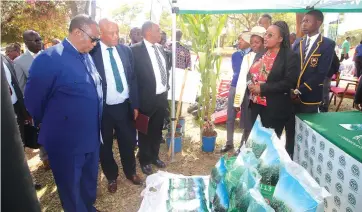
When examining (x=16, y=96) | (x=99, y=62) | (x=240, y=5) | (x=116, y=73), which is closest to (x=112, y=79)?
(x=116, y=73)

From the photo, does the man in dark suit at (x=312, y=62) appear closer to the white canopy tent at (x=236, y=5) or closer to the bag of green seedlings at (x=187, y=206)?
the white canopy tent at (x=236, y=5)

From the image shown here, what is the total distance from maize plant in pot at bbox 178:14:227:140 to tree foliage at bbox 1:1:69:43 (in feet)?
44.5

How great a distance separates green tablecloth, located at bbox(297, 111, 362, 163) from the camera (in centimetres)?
198

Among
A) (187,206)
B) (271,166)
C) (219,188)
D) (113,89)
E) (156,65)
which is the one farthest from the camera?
(156,65)

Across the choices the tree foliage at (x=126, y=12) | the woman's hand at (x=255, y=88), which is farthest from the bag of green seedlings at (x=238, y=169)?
the tree foliage at (x=126, y=12)

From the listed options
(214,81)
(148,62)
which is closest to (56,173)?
(148,62)

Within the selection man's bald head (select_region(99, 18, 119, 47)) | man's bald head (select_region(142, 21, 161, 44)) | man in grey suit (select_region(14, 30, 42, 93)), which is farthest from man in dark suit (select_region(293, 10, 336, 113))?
man in grey suit (select_region(14, 30, 42, 93))

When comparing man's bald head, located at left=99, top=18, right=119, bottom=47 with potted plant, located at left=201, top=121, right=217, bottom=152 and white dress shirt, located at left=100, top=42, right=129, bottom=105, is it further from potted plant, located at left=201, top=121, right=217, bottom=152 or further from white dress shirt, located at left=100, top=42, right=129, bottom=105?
potted plant, located at left=201, top=121, right=217, bottom=152

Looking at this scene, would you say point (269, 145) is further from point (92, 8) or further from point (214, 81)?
point (92, 8)

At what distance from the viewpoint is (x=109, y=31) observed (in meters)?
2.68

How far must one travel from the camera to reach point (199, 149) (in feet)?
14.4

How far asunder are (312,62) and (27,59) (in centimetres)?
364

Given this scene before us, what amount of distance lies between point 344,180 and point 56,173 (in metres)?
2.42

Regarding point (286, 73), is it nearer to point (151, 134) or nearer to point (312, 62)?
point (312, 62)
